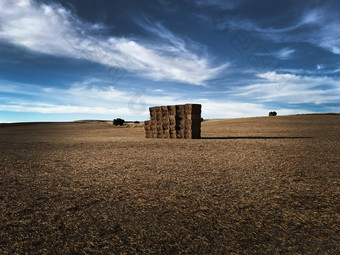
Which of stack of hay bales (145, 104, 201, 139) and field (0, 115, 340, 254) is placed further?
stack of hay bales (145, 104, 201, 139)

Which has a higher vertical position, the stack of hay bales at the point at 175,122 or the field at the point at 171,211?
the stack of hay bales at the point at 175,122

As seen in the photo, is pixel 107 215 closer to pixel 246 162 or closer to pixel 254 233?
pixel 254 233

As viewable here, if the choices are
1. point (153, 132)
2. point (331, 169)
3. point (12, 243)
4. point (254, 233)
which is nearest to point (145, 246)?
point (254, 233)

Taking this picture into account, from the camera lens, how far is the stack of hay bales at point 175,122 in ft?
58.3

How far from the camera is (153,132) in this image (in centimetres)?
1994

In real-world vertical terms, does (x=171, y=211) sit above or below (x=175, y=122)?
below

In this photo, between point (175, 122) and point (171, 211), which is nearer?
point (171, 211)

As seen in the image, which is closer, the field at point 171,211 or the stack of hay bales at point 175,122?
the field at point 171,211

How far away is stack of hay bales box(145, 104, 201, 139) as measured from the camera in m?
17.8

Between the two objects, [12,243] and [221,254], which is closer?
[221,254]

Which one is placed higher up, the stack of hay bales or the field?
the stack of hay bales

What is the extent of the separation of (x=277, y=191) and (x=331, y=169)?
313 cm

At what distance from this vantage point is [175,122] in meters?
18.4

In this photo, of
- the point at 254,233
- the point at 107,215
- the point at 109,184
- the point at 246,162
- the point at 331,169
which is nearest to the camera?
the point at 254,233
